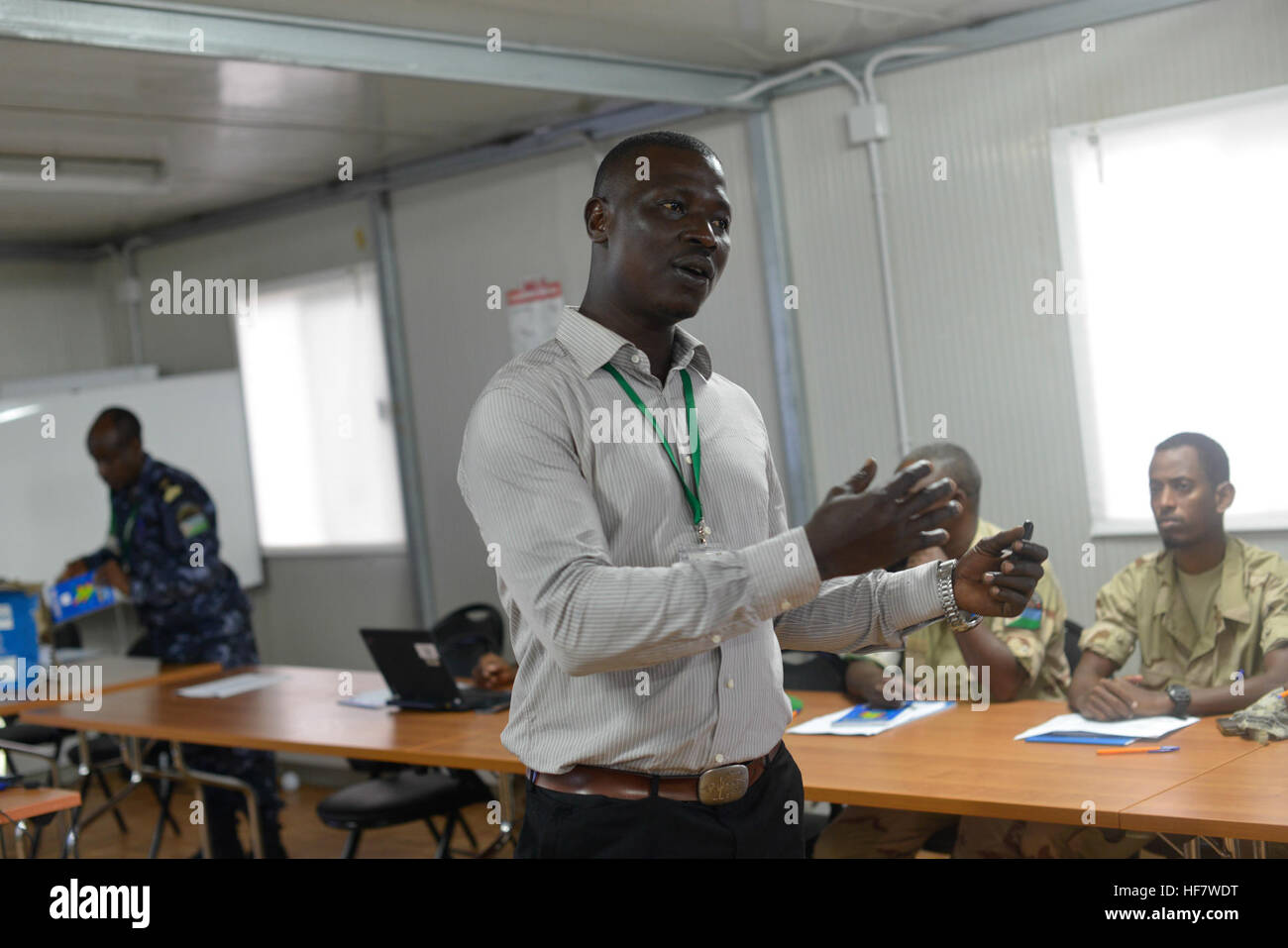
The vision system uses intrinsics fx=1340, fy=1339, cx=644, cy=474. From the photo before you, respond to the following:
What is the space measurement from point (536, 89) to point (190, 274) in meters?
3.81

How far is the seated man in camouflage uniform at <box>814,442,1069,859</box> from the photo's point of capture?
3.51m

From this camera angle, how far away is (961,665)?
3.66 m

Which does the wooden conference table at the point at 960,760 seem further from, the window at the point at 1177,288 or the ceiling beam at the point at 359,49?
the ceiling beam at the point at 359,49

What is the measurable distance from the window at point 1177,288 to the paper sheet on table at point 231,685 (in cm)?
310

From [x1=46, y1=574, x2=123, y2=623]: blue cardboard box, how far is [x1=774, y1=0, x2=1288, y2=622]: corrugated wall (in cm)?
A: 311

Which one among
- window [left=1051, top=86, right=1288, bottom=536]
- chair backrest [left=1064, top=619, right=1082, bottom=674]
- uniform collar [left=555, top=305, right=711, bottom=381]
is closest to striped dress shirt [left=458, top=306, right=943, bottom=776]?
uniform collar [left=555, top=305, right=711, bottom=381]

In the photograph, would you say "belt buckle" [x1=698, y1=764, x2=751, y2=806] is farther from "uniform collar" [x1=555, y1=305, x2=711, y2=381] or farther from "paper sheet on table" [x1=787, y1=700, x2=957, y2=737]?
"paper sheet on table" [x1=787, y1=700, x2=957, y2=737]

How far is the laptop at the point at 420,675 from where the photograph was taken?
4133 millimetres
